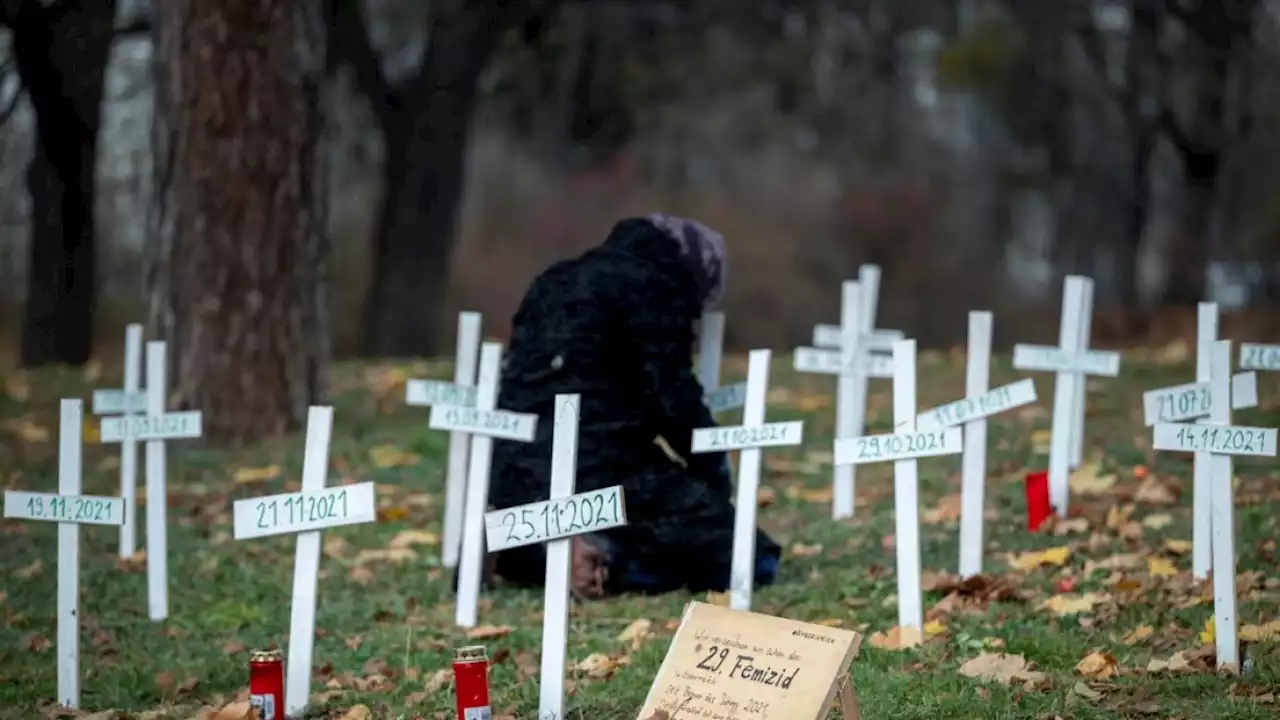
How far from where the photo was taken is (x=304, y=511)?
18.1ft

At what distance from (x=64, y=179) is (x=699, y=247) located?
13.7 metres

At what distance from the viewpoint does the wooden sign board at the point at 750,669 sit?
455cm

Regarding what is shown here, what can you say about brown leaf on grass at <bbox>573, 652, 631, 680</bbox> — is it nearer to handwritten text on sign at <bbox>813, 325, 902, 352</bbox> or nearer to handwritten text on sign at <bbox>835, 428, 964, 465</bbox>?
handwritten text on sign at <bbox>835, 428, 964, 465</bbox>

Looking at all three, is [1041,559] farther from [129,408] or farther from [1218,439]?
[129,408]

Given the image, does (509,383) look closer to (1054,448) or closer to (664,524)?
(664,524)

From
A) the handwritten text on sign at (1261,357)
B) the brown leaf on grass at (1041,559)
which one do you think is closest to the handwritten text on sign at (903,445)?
the brown leaf on grass at (1041,559)

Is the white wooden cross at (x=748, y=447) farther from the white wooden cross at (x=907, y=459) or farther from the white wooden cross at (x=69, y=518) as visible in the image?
the white wooden cross at (x=69, y=518)

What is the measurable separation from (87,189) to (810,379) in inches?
382

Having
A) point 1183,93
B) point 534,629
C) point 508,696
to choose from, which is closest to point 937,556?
point 534,629

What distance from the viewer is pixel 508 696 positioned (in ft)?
18.6

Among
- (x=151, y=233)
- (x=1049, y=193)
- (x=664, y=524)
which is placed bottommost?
(x=664, y=524)

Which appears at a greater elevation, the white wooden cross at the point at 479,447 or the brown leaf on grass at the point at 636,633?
the white wooden cross at the point at 479,447

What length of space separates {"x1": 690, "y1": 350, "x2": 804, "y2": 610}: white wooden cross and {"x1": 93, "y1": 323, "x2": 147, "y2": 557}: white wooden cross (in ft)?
9.38

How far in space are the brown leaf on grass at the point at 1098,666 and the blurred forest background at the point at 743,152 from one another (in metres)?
12.2
